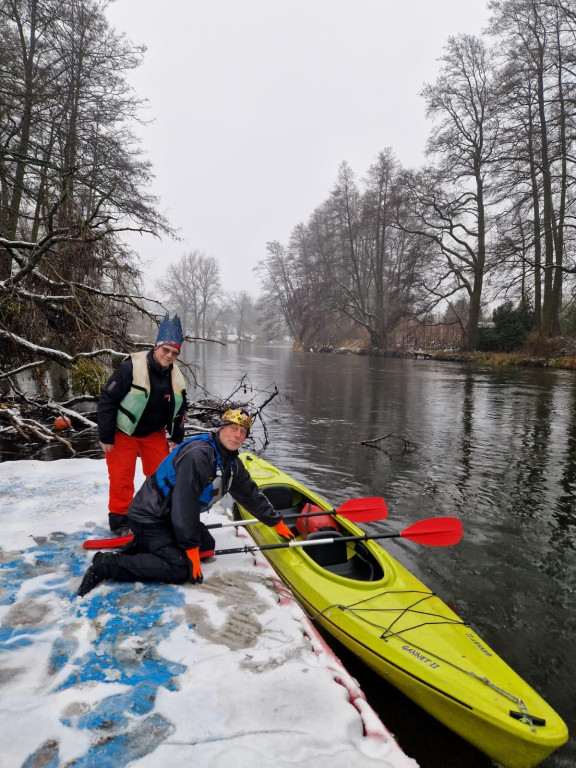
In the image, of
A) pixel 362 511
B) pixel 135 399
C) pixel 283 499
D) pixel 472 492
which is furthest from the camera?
pixel 472 492

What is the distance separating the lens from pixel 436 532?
3.80 meters

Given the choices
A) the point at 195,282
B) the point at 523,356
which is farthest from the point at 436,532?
the point at 195,282

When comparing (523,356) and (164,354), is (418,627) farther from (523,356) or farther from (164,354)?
(523,356)

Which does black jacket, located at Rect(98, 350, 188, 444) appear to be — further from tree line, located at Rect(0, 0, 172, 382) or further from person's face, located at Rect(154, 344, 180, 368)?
tree line, located at Rect(0, 0, 172, 382)

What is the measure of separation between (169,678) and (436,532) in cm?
257

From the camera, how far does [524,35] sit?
59.0 feet

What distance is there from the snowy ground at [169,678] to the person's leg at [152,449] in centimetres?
82

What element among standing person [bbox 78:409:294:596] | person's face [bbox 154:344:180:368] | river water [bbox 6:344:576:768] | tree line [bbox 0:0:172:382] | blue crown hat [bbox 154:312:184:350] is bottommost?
river water [bbox 6:344:576:768]

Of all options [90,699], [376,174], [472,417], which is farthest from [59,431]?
[376,174]

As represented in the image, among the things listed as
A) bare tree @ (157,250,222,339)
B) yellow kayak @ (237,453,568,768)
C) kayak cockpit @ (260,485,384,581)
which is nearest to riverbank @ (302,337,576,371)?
kayak cockpit @ (260,485,384,581)

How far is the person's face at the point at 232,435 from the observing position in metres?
2.90

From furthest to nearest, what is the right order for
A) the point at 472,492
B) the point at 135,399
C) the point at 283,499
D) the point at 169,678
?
the point at 472,492, the point at 283,499, the point at 135,399, the point at 169,678

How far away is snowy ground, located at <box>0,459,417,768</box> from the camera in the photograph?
1.69 metres

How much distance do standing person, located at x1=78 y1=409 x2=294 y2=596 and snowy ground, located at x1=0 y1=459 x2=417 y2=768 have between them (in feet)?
0.30
